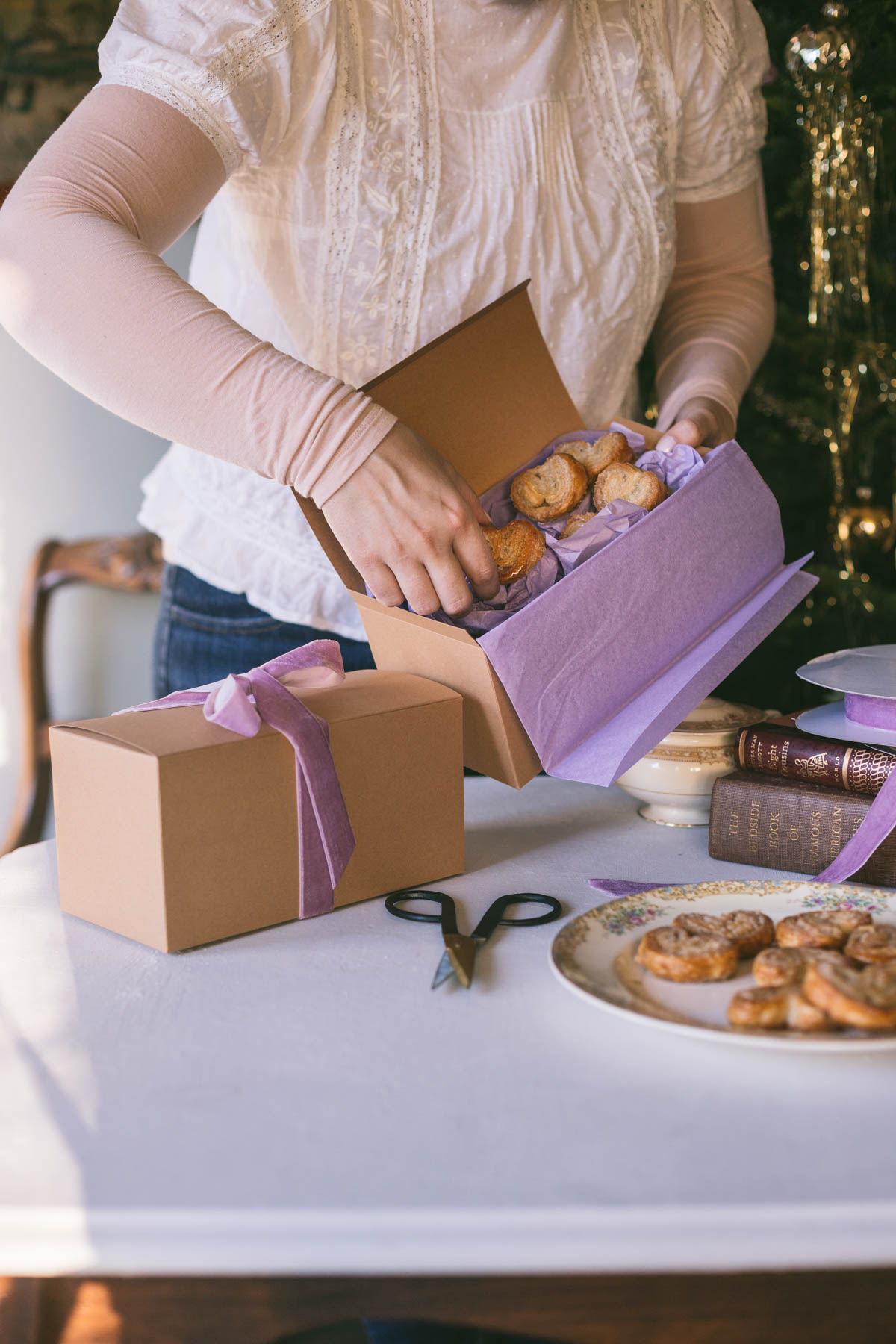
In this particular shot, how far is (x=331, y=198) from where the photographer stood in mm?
1112

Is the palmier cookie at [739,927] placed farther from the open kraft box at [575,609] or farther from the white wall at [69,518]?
the white wall at [69,518]

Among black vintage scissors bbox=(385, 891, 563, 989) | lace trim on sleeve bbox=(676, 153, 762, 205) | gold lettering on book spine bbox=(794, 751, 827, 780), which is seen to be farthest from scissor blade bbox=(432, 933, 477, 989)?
lace trim on sleeve bbox=(676, 153, 762, 205)

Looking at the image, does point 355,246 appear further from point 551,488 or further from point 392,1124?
point 392,1124

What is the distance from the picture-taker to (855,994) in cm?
58

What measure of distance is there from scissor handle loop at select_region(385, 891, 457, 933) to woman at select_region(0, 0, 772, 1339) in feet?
0.73

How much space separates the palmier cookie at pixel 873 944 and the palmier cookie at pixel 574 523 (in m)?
0.40

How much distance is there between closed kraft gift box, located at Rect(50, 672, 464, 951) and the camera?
2.40ft

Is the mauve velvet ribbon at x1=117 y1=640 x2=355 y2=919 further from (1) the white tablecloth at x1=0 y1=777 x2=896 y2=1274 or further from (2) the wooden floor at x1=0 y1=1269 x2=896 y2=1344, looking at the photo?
(2) the wooden floor at x1=0 y1=1269 x2=896 y2=1344

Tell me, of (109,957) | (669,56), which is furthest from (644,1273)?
(669,56)

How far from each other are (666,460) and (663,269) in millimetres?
392

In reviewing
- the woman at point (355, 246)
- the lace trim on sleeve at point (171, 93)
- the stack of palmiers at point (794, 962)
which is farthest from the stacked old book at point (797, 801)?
the lace trim on sleeve at point (171, 93)

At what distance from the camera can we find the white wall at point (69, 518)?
246 centimetres

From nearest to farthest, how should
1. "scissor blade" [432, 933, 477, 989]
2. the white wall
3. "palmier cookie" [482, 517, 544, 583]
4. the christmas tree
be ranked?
"scissor blade" [432, 933, 477, 989]
"palmier cookie" [482, 517, 544, 583]
the christmas tree
the white wall

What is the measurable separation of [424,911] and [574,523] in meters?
0.34
